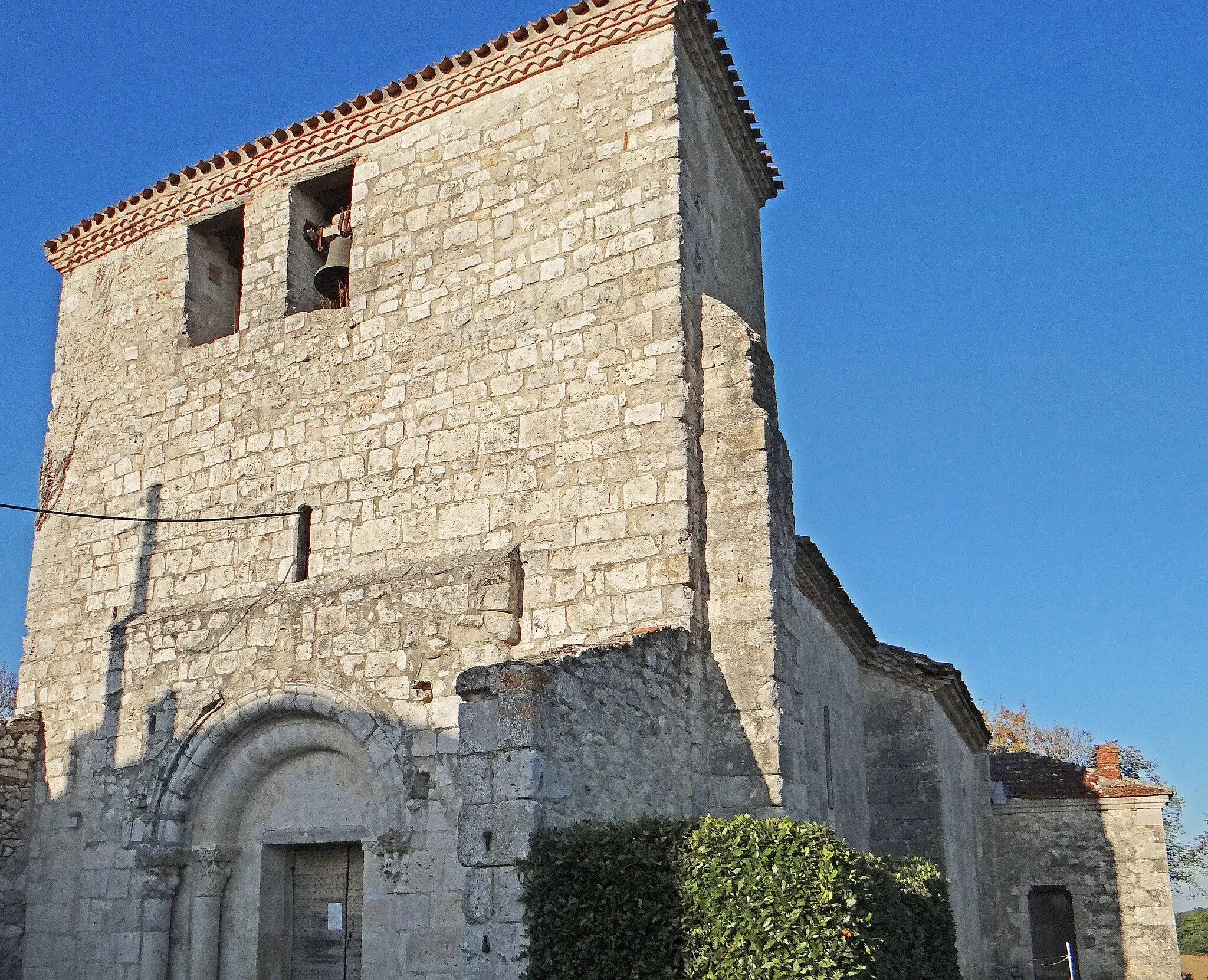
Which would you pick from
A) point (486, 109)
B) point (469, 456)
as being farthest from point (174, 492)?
point (486, 109)

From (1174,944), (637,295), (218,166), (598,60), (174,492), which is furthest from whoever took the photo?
(1174,944)

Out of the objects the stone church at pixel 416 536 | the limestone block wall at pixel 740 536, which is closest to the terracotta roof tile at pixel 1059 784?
the stone church at pixel 416 536

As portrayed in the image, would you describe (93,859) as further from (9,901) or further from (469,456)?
(469,456)

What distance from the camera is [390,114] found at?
10.3 metres

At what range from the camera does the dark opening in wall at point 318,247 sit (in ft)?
34.2

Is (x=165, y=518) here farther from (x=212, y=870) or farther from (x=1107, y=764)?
(x=1107, y=764)

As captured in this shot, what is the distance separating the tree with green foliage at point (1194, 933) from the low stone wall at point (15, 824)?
2487 cm

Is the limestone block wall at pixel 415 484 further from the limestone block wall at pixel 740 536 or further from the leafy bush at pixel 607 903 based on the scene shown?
the leafy bush at pixel 607 903

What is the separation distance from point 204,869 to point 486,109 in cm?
672

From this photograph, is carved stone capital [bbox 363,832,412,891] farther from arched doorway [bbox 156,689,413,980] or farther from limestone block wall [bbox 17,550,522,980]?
arched doorway [bbox 156,689,413,980]

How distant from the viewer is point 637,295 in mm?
8633

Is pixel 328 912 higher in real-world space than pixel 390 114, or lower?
lower

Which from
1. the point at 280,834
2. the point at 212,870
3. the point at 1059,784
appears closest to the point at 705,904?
the point at 280,834

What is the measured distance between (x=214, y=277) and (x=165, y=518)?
266 centimetres
